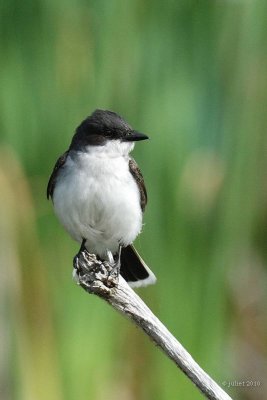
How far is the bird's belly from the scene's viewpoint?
9.34ft

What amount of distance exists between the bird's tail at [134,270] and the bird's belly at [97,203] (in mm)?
90

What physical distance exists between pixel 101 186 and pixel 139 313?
812 millimetres

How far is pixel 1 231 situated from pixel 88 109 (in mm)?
383

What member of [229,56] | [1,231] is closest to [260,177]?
[229,56]

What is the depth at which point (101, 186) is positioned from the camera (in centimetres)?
286

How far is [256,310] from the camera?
3.43 meters

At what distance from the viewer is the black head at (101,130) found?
283 cm

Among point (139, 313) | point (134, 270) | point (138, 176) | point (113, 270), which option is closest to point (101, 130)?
point (138, 176)

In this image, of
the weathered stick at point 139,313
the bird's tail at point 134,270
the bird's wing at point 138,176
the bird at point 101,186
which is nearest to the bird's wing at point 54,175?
the bird at point 101,186

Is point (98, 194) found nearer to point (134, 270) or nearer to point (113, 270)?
point (134, 270)

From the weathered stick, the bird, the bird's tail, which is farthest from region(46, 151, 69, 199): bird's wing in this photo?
the weathered stick

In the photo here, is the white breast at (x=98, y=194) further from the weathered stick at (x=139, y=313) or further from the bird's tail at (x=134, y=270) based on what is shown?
the weathered stick at (x=139, y=313)

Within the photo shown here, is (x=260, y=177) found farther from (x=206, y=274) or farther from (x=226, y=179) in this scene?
(x=206, y=274)

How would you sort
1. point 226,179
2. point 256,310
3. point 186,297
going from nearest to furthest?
point 186,297, point 226,179, point 256,310
